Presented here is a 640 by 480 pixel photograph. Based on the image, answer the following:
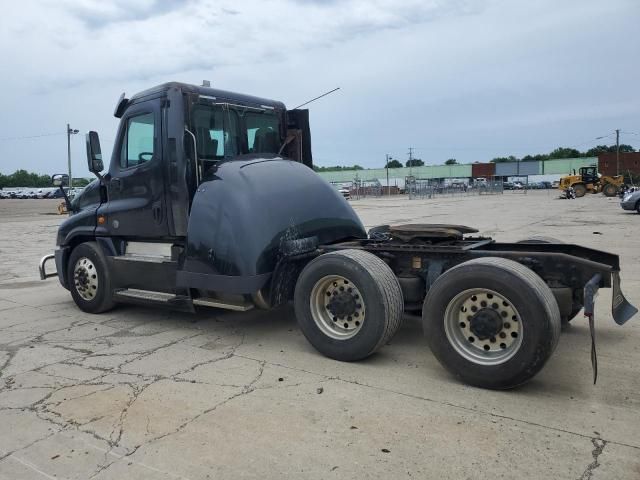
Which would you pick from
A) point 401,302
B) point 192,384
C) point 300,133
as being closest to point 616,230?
point 300,133

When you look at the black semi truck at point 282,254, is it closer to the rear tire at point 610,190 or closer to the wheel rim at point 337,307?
the wheel rim at point 337,307

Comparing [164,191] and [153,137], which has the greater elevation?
[153,137]

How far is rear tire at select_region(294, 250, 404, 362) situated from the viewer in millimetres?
4559

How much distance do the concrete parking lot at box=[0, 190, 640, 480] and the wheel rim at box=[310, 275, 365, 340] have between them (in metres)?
0.31

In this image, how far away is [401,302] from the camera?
15.5 ft

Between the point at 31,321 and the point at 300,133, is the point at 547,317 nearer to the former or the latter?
the point at 300,133

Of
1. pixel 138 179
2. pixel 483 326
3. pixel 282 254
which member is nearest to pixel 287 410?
pixel 483 326

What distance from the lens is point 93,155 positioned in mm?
6574

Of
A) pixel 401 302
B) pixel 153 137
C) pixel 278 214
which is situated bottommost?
pixel 401 302

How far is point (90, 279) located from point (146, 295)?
1.10 m

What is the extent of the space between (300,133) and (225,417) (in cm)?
418

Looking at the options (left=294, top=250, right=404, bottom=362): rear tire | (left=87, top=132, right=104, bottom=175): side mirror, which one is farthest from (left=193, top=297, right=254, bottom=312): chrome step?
(left=87, top=132, right=104, bottom=175): side mirror

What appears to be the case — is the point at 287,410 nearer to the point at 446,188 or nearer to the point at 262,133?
the point at 262,133

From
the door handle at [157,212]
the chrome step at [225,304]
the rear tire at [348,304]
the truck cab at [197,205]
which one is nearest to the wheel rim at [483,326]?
the rear tire at [348,304]
